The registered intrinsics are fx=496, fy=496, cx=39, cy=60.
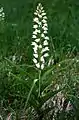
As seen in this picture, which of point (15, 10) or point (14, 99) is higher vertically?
point (15, 10)

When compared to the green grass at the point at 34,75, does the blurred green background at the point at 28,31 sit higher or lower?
higher

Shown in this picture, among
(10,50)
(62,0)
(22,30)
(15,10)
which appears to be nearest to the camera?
(10,50)

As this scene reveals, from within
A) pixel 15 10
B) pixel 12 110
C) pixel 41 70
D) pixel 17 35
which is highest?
pixel 15 10

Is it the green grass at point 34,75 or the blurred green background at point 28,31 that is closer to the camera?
the green grass at point 34,75

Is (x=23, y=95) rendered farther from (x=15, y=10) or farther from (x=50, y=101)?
(x=15, y=10)

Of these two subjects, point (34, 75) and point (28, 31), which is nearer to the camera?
point (34, 75)

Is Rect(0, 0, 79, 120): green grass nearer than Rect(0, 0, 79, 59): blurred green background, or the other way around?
Rect(0, 0, 79, 120): green grass

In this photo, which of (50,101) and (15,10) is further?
(15,10)

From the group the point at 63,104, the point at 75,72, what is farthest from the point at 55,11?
the point at 63,104

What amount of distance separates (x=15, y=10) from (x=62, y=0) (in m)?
2.03

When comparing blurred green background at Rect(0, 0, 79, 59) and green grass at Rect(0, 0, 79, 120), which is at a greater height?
blurred green background at Rect(0, 0, 79, 59)

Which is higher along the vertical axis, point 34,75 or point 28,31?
point 28,31

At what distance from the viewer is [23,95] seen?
15.0ft

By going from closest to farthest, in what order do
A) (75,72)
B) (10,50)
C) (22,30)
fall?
(75,72), (10,50), (22,30)
